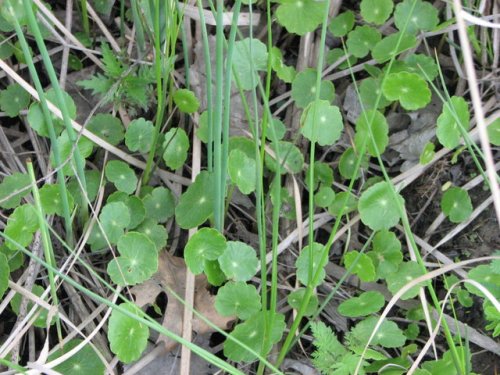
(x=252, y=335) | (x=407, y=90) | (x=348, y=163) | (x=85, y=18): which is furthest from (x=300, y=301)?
(x=85, y=18)

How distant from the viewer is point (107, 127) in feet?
4.92

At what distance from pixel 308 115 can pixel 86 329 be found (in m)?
0.76

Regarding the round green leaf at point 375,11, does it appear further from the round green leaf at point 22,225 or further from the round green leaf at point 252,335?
the round green leaf at point 22,225

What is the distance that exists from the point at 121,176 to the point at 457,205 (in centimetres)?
88

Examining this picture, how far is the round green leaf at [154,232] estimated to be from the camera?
143 cm

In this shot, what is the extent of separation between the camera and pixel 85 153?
1.45 meters

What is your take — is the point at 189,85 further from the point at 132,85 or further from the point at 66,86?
the point at 66,86

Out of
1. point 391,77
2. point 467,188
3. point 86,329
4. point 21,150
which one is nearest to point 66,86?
point 21,150

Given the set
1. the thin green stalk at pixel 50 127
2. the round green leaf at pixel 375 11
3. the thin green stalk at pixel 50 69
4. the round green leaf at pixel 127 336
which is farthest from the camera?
the round green leaf at pixel 375 11

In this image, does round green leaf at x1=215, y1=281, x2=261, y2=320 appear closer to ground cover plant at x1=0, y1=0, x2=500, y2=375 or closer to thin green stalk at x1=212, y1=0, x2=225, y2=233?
ground cover plant at x1=0, y1=0, x2=500, y2=375

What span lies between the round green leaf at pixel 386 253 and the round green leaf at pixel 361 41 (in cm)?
51

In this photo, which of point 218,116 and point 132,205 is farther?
point 132,205

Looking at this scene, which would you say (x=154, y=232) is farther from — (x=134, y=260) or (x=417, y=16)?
(x=417, y=16)

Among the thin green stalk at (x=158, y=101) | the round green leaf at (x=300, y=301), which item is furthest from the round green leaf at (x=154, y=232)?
the round green leaf at (x=300, y=301)
